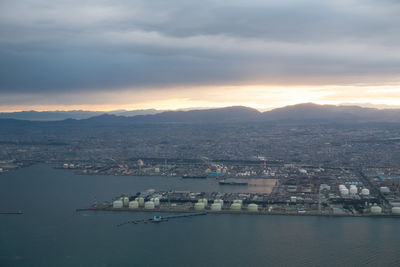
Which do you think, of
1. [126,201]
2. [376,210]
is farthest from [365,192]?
[126,201]

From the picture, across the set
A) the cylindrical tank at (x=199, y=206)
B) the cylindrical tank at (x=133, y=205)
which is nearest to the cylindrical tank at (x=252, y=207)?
the cylindrical tank at (x=199, y=206)

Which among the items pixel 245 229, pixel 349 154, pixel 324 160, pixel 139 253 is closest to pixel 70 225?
pixel 139 253

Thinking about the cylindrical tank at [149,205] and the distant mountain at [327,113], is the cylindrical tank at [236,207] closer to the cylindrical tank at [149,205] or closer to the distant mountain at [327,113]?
the cylindrical tank at [149,205]

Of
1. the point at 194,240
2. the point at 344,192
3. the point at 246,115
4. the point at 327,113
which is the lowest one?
the point at 194,240

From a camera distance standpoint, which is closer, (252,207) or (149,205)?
(252,207)

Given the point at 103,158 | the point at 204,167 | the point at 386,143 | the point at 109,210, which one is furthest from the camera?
the point at 386,143

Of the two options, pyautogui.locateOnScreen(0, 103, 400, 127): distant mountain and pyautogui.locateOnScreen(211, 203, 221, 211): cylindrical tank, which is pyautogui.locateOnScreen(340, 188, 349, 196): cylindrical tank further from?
pyautogui.locateOnScreen(0, 103, 400, 127): distant mountain

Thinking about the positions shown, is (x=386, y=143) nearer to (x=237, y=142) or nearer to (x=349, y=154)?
(x=349, y=154)

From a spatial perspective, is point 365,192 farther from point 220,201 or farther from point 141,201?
point 141,201
